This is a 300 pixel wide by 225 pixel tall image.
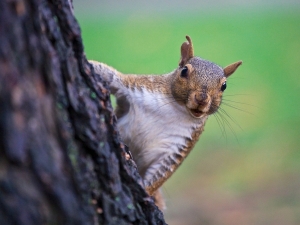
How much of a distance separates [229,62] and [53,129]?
8.47 ft

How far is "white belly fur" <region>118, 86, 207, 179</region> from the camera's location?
1517 millimetres

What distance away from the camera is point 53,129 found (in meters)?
0.69

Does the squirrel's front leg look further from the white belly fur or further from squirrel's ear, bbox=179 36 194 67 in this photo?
squirrel's ear, bbox=179 36 194 67

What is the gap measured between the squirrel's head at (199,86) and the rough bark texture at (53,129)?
0.61m

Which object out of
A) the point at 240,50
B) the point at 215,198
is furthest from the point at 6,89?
the point at 240,50

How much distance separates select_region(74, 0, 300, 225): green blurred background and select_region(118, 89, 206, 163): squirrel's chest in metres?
1.53

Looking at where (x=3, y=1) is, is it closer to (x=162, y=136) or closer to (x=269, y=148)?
(x=162, y=136)

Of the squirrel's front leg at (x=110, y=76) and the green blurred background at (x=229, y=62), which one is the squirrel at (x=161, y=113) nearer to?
the squirrel's front leg at (x=110, y=76)

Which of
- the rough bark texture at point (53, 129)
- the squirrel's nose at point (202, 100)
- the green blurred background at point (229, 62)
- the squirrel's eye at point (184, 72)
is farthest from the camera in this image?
the green blurred background at point (229, 62)

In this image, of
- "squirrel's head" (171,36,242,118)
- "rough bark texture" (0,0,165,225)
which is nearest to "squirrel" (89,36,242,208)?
"squirrel's head" (171,36,242,118)

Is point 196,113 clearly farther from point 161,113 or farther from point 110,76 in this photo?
point 110,76

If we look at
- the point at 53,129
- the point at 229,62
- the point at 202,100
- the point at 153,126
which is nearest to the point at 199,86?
the point at 202,100

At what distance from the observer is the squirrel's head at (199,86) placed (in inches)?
58.1

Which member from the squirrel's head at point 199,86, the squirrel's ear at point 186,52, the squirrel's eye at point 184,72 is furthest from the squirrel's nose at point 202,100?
the squirrel's ear at point 186,52
